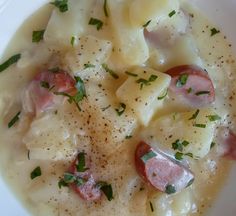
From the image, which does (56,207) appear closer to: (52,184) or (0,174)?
(52,184)

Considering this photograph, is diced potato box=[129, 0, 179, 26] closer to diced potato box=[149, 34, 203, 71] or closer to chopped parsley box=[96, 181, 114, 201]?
diced potato box=[149, 34, 203, 71]

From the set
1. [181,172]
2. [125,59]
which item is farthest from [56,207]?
[125,59]

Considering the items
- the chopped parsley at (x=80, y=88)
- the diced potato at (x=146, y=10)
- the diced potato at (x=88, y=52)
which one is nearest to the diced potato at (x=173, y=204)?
the chopped parsley at (x=80, y=88)

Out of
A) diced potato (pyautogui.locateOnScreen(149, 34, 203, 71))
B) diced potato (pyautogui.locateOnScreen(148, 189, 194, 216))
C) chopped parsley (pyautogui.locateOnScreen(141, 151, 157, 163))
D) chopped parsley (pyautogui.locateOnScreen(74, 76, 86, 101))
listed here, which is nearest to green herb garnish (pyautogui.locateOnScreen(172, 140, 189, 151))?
chopped parsley (pyautogui.locateOnScreen(141, 151, 157, 163))

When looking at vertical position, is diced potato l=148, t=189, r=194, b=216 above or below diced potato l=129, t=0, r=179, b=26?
below

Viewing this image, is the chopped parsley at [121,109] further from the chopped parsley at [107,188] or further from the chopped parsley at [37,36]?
the chopped parsley at [37,36]

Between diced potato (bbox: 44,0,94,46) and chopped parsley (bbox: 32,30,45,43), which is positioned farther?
chopped parsley (bbox: 32,30,45,43)

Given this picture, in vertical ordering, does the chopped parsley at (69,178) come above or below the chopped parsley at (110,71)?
below

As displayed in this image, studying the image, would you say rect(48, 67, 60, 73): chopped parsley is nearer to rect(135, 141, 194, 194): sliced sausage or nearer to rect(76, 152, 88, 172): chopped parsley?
rect(76, 152, 88, 172): chopped parsley

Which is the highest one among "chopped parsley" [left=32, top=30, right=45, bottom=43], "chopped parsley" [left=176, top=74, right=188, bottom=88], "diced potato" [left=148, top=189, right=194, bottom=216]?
"chopped parsley" [left=32, top=30, right=45, bottom=43]
